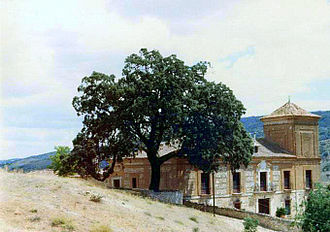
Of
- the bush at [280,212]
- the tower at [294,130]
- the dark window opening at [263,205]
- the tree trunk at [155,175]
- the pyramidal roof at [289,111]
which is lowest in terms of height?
the bush at [280,212]

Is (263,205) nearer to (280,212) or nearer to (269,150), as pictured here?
(280,212)

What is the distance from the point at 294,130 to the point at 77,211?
102ft

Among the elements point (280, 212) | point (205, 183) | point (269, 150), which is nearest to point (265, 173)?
point (269, 150)

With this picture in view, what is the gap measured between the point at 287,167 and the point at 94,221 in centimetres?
2968

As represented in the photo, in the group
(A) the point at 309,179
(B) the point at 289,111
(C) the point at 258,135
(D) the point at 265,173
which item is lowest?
(A) the point at 309,179

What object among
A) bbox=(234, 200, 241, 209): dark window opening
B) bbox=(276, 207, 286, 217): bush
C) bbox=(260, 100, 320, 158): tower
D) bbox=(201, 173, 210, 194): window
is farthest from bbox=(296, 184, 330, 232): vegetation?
bbox=(260, 100, 320, 158): tower

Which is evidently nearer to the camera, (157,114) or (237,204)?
(157,114)

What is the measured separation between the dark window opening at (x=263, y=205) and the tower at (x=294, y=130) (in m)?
6.46

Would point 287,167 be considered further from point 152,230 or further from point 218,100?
point 152,230

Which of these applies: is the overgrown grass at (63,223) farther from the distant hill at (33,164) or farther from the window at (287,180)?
the window at (287,180)

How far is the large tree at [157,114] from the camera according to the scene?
104 feet

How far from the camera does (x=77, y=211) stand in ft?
67.9

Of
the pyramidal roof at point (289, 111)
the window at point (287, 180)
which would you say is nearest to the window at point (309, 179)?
the window at point (287, 180)

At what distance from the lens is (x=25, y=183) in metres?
24.2
